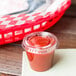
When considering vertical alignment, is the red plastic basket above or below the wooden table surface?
above

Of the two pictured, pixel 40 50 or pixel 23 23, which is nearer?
pixel 40 50

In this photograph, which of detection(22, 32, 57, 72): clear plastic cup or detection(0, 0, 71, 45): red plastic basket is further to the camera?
detection(0, 0, 71, 45): red plastic basket

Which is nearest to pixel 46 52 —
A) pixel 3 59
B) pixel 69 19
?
pixel 3 59

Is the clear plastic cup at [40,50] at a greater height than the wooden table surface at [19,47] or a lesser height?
greater

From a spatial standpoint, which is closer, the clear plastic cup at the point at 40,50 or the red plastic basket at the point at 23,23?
the clear plastic cup at the point at 40,50
